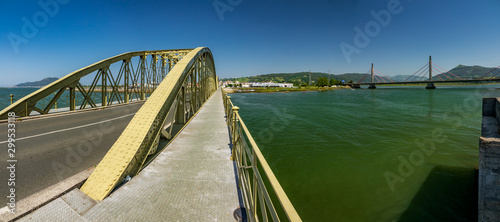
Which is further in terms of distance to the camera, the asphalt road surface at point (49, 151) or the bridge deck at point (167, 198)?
the asphalt road surface at point (49, 151)

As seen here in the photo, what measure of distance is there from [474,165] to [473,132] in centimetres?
808

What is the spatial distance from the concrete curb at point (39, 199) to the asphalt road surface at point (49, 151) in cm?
76

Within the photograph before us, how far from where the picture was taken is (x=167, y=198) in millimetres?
3105

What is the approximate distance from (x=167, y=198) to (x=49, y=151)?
521 centimetres

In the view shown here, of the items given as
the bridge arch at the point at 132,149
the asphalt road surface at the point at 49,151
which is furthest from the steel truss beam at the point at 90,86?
the bridge arch at the point at 132,149

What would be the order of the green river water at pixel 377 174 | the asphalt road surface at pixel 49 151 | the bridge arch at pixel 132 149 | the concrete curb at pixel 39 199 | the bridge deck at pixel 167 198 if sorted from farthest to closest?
the green river water at pixel 377 174, the asphalt road surface at pixel 49 151, the bridge arch at pixel 132 149, the bridge deck at pixel 167 198, the concrete curb at pixel 39 199

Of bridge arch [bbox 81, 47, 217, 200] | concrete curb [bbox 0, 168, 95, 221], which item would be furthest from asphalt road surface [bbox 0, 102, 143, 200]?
bridge arch [bbox 81, 47, 217, 200]

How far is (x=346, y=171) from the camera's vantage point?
275 inches

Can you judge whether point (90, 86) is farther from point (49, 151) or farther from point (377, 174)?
point (377, 174)

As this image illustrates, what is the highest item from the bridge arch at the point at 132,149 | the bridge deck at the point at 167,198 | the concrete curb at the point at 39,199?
the bridge arch at the point at 132,149

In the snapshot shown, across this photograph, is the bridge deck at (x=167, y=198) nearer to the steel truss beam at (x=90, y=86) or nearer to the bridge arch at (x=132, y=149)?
the bridge arch at (x=132, y=149)

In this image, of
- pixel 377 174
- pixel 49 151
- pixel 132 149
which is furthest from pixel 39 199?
pixel 377 174

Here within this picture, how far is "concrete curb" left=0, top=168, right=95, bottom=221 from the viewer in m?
2.57

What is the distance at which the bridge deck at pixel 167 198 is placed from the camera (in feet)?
8.85
